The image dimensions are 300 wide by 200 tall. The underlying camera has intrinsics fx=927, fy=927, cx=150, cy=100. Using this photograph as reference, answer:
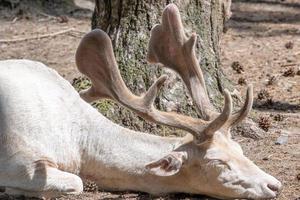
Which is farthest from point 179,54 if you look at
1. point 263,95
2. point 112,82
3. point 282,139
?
point 263,95

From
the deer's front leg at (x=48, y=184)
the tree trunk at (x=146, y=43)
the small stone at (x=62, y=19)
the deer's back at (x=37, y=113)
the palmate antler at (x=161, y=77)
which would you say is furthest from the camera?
the small stone at (x=62, y=19)

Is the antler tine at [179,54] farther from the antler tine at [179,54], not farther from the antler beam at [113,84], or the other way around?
the antler beam at [113,84]

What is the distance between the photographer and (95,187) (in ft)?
20.0

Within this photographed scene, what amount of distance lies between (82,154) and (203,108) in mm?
857

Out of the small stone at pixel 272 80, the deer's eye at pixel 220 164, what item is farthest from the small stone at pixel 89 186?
the small stone at pixel 272 80

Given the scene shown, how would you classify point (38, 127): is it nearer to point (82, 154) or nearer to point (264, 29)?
point (82, 154)

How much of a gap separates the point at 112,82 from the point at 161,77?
41 centimetres

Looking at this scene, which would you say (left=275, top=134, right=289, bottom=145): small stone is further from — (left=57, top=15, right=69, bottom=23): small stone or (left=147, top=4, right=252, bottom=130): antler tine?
(left=57, top=15, right=69, bottom=23): small stone

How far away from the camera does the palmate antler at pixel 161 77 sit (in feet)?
18.8

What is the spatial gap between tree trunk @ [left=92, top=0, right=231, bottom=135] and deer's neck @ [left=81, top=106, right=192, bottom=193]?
108 centimetres

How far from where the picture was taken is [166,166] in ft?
18.5

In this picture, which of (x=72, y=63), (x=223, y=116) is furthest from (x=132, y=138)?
(x=72, y=63)

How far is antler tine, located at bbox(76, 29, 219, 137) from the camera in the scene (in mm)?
5762

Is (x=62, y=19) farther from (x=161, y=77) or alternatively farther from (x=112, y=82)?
(x=161, y=77)
